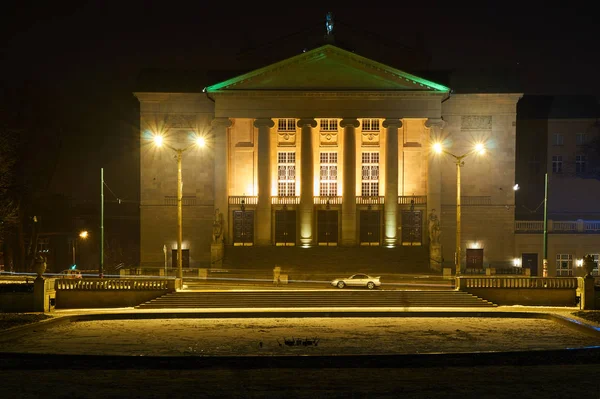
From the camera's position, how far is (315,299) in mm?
39562

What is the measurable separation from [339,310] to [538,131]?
1741 inches

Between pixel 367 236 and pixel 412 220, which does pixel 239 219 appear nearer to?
pixel 367 236

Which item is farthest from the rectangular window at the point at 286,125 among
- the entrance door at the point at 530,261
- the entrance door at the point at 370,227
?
the entrance door at the point at 530,261

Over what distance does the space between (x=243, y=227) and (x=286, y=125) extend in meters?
9.99

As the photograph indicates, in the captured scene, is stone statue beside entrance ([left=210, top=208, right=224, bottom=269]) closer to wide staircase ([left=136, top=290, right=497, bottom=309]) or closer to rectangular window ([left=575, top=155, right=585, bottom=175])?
wide staircase ([left=136, top=290, right=497, bottom=309])

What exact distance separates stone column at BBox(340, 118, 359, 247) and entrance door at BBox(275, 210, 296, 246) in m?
4.62

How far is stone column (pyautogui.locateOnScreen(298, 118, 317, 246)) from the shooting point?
59.5 m

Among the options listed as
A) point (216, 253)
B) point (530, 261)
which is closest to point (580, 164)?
point (530, 261)

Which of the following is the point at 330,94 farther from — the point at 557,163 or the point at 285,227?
the point at 557,163

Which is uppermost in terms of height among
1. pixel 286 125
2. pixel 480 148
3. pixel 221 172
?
pixel 286 125

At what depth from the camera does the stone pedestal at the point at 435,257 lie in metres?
56.0

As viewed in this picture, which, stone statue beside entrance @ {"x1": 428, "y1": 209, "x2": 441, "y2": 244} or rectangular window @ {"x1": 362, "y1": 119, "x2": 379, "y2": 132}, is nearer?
stone statue beside entrance @ {"x1": 428, "y1": 209, "x2": 441, "y2": 244}

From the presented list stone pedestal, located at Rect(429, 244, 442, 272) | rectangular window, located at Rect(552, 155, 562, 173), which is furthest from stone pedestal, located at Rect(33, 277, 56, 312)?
rectangular window, located at Rect(552, 155, 562, 173)

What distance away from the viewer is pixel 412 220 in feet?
203
